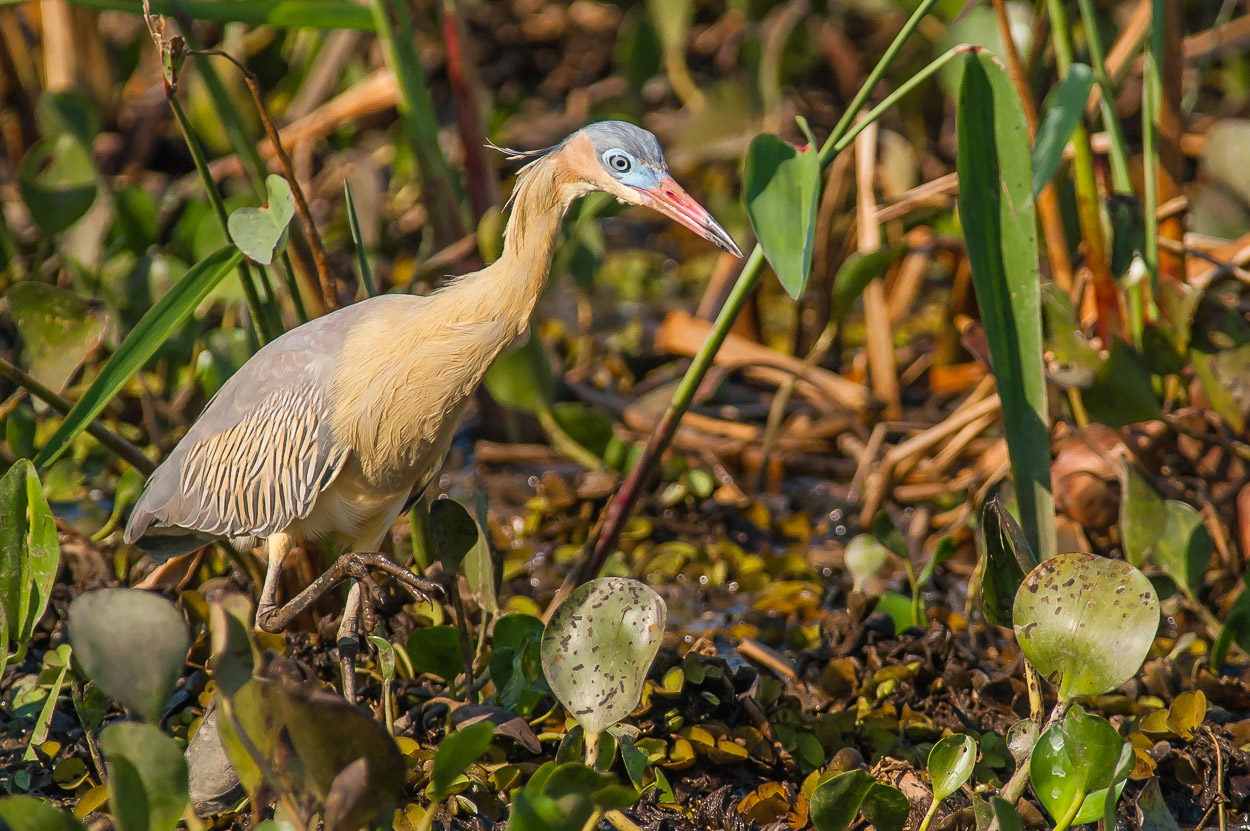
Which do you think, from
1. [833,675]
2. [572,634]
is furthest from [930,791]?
[572,634]

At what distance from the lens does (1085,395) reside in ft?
7.82

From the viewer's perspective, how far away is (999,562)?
1.96m

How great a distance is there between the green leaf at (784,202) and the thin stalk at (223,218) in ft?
2.71

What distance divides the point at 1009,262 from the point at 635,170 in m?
0.68

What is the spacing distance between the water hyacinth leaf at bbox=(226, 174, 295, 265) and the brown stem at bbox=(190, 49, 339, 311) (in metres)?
0.15

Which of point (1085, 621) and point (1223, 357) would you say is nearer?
point (1085, 621)

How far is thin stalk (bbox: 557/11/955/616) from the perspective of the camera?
194 centimetres

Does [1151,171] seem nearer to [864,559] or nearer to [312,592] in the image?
[864,559]

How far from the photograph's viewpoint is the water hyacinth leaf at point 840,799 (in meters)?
1.76

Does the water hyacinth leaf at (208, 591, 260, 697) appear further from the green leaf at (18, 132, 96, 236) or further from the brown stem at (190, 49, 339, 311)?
the green leaf at (18, 132, 96, 236)

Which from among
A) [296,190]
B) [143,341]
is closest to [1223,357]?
[296,190]

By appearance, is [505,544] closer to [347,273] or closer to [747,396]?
[747,396]

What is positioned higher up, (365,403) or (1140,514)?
(365,403)

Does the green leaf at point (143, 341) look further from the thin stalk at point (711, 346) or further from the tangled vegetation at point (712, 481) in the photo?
the thin stalk at point (711, 346)
